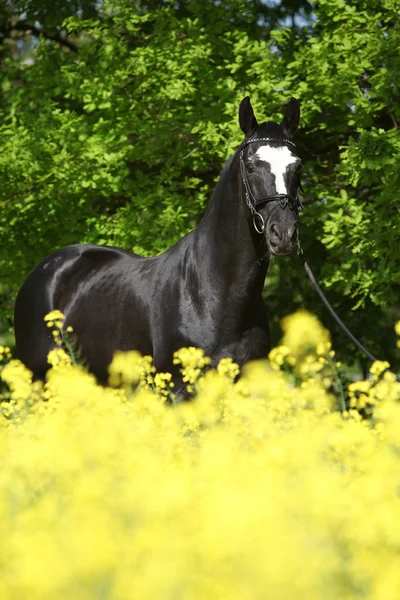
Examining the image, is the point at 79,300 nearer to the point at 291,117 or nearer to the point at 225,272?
the point at 225,272

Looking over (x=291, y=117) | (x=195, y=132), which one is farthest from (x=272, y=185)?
(x=195, y=132)

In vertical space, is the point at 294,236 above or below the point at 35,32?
below

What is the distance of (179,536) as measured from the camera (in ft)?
7.18

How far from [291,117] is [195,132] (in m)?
3.97

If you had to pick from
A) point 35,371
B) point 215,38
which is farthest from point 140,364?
point 215,38

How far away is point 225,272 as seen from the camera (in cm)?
646

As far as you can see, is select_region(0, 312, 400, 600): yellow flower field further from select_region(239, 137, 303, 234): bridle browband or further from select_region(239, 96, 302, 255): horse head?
select_region(239, 137, 303, 234): bridle browband

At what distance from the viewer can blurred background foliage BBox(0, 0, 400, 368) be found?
10.4 m

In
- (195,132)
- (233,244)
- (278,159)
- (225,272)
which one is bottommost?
(225,272)

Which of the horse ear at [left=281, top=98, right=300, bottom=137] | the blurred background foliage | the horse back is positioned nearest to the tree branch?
the blurred background foliage

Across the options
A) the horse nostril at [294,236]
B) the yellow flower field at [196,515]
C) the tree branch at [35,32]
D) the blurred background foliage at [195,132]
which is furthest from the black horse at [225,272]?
the tree branch at [35,32]

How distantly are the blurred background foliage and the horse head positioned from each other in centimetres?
375

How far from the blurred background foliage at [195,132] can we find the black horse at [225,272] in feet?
11.5

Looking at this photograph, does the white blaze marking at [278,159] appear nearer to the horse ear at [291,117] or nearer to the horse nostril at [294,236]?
the horse nostril at [294,236]
